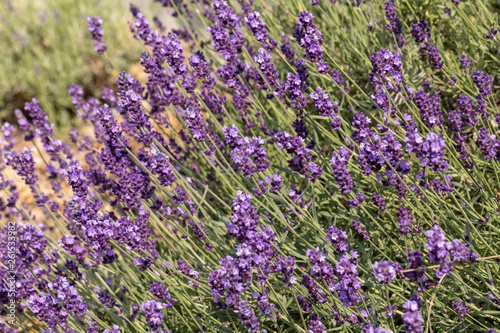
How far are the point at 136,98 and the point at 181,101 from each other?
66cm

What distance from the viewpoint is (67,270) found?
2762 mm

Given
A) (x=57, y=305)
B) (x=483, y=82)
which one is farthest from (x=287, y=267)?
(x=483, y=82)

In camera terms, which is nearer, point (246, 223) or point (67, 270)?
point (246, 223)

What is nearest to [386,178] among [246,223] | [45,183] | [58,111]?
[246,223]

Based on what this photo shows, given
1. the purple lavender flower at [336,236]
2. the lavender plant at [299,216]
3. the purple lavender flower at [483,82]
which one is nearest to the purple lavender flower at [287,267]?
the lavender plant at [299,216]

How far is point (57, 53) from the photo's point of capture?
628 cm

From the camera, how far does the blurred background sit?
6203 mm

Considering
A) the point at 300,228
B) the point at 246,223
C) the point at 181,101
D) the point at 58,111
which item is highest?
the point at 58,111

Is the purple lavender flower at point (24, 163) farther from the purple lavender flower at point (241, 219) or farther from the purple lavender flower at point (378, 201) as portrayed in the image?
the purple lavender flower at point (378, 201)

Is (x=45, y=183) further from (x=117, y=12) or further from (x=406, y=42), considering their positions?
(x=406, y=42)

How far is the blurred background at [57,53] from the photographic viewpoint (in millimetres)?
6203

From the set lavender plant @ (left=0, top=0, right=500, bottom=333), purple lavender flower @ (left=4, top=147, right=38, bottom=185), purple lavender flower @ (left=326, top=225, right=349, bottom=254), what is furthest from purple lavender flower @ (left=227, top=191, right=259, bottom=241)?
purple lavender flower @ (left=4, top=147, right=38, bottom=185)

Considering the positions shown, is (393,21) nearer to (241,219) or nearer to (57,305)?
(241,219)

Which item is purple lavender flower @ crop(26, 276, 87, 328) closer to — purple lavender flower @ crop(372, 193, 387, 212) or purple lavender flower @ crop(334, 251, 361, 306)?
purple lavender flower @ crop(334, 251, 361, 306)
